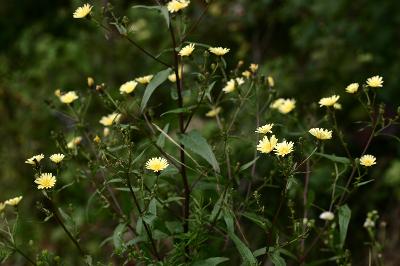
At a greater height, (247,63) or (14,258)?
(247,63)

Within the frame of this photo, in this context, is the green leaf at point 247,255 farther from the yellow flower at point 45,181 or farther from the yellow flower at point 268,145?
the yellow flower at point 45,181

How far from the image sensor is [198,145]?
1803mm

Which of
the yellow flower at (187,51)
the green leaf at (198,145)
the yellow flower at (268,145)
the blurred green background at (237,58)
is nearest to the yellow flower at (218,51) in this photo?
the yellow flower at (187,51)

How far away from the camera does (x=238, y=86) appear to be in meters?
2.19

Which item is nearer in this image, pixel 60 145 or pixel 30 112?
pixel 60 145

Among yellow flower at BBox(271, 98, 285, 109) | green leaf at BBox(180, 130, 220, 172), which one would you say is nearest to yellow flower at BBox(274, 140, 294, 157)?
green leaf at BBox(180, 130, 220, 172)

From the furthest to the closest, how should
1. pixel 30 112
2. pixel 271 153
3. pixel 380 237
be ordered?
pixel 30 112 < pixel 380 237 < pixel 271 153

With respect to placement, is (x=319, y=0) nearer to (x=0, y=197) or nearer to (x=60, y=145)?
(x=60, y=145)

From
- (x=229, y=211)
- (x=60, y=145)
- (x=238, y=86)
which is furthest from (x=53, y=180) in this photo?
(x=238, y=86)

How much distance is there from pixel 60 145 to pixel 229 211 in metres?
0.69

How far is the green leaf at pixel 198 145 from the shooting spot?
1.73 metres

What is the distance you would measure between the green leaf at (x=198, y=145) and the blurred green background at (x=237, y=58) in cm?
158

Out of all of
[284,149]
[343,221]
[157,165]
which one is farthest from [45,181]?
[343,221]

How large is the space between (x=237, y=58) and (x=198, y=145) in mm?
2717
